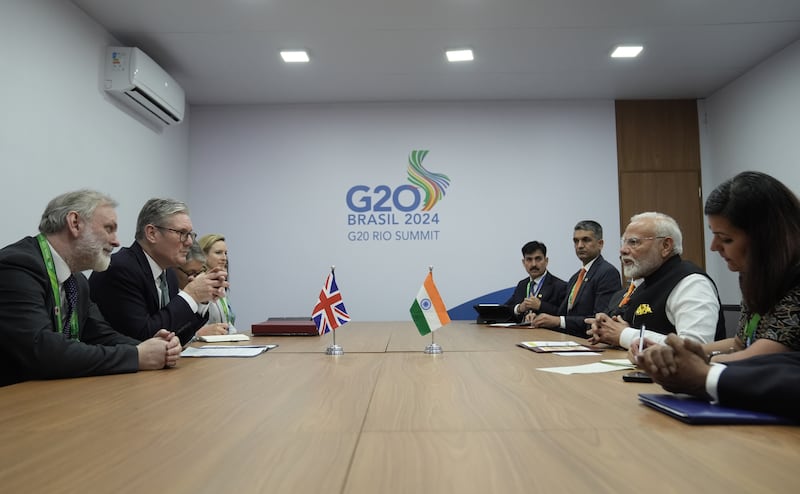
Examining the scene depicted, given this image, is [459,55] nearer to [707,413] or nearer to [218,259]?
[218,259]

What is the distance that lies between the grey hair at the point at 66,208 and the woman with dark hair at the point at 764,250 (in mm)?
2314

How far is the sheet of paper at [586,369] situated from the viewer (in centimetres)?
187

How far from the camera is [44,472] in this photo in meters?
0.86

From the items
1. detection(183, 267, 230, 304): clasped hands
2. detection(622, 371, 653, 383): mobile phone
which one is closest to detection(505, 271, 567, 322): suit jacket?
detection(183, 267, 230, 304): clasped hands

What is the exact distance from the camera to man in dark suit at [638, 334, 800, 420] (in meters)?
1.12

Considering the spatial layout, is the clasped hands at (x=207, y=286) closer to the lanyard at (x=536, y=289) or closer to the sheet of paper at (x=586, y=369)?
the sheet of paper at (x=586, y=369)

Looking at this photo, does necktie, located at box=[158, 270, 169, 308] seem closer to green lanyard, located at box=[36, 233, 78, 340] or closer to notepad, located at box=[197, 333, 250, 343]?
notepad, located at box=[197, 333, 250, 343]

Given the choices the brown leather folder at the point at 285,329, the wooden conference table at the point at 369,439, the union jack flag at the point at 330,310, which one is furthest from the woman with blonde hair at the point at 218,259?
the wooden conference table at the point at 369,439

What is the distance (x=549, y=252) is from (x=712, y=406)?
5208 millimetres

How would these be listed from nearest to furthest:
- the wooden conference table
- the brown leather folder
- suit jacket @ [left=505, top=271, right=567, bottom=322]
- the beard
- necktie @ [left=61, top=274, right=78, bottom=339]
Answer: the wooden conference table, necktie @ [left=61, top=274, right=78, bottom=339], the beard, the brown leather folder, suit jacket @ [left=505, top=271, right=567, bottom=322]

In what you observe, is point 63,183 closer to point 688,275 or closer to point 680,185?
point 688,275

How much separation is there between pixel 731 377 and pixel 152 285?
7.82ft

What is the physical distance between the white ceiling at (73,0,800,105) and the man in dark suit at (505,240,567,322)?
6.18 ft

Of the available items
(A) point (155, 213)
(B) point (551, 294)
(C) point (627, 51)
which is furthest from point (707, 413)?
(C) point (627, 51)
